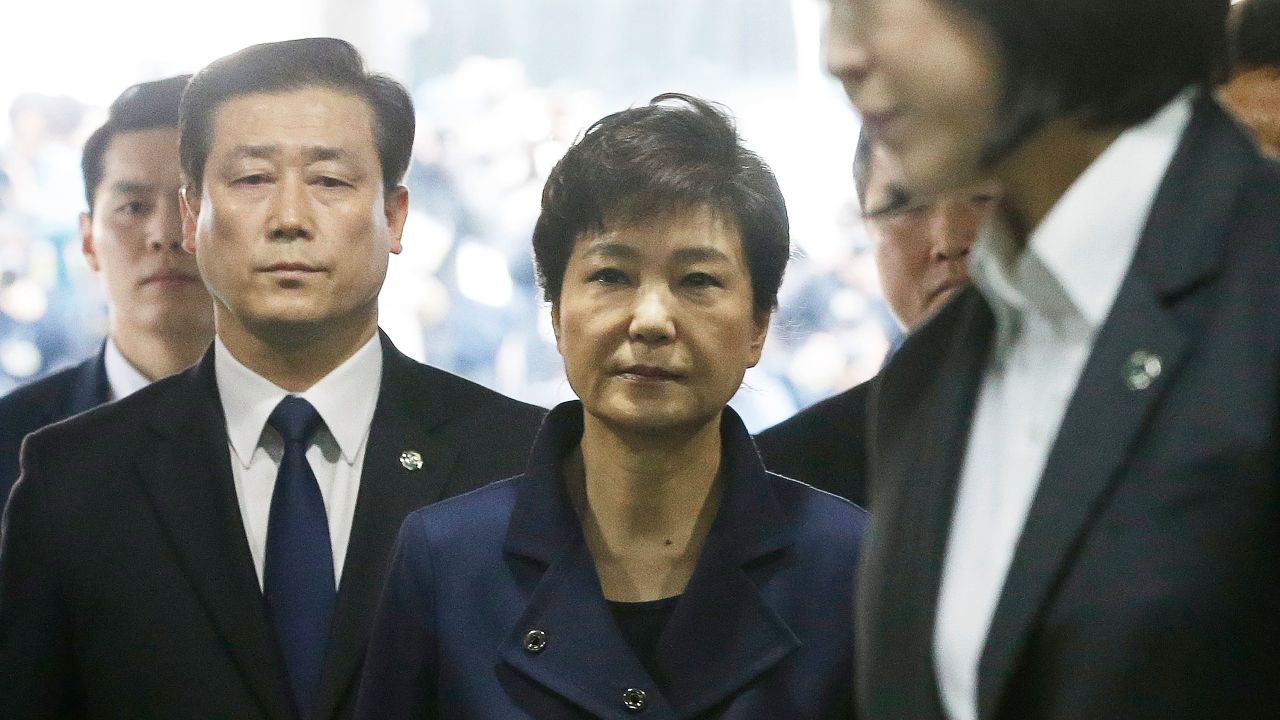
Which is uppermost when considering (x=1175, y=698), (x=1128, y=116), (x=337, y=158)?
(x=337, y=158)

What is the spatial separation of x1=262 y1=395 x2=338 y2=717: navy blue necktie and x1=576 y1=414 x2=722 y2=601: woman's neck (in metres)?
0.37

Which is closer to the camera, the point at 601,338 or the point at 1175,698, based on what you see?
the point at 1175,698

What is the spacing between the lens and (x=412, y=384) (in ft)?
5.69

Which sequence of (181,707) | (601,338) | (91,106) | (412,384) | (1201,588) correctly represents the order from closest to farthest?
(1201,588) < (601,338) < (181,707) < (412,384) < (91,106)

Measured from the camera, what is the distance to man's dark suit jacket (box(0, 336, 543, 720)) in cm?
161

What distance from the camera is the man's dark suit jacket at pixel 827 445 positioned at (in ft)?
5.56

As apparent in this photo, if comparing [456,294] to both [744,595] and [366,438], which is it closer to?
[366,438]

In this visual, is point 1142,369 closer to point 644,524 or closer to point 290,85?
point 644,524

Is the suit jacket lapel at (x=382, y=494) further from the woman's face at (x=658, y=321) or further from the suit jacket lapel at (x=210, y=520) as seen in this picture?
the woman's face at (x=658, y=321)

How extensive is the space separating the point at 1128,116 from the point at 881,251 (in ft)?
2.98

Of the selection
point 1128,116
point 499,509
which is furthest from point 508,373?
point 1128,116

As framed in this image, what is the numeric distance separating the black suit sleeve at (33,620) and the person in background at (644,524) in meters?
Result: 0.46

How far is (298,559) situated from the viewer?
1.64 m

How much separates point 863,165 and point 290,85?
696 millimetres
